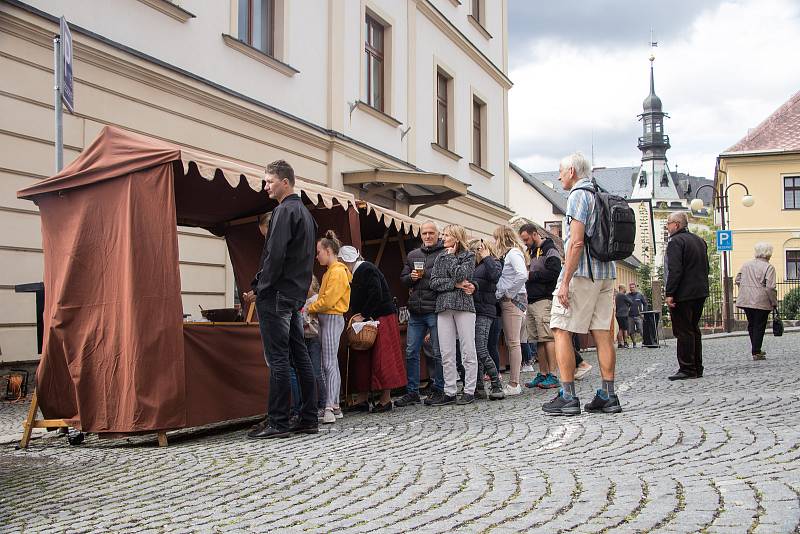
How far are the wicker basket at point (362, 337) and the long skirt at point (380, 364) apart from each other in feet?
0.64

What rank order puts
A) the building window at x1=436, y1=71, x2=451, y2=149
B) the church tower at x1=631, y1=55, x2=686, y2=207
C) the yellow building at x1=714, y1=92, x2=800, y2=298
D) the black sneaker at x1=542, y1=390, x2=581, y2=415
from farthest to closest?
the church tower at x1=631, y1=55, x2=686, y2=207 → the yellow building at x1=714, y1=92, x2=800, y2=298 → the building window at x1=436, y1=71, x2=451, y2=149 → the black sneaker at x1=542, y1=390, x2=581, y2=415

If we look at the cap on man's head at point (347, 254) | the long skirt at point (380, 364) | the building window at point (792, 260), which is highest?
the building window at point (792, 260)

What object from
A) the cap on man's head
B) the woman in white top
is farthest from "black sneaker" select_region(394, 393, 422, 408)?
the cap on man's head

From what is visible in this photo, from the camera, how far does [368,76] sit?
17.5 metres

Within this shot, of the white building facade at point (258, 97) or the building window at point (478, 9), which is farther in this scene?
the building window at point (478, 9)

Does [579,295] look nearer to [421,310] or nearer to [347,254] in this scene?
[421,310]

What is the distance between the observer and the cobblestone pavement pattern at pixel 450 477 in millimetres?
3617

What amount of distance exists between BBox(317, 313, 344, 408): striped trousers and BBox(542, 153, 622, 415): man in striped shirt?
1.94 meters

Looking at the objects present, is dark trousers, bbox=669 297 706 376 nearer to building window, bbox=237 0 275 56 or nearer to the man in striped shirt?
the man in striped shirt

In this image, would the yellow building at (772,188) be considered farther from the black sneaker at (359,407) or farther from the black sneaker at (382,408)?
the black sneaker at (382,408)

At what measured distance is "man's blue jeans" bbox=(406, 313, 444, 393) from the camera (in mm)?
8617

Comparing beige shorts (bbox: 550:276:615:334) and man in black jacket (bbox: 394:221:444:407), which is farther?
man in black jacket (bbox: 394:221:444:407)

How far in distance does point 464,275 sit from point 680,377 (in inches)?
123

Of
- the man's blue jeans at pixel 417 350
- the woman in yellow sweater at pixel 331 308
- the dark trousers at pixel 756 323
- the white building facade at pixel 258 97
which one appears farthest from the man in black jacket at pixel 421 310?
the dark trousers at pixel 756 323
